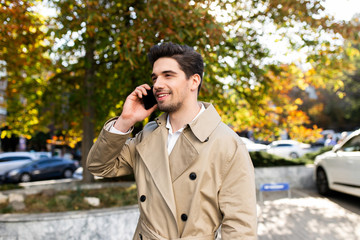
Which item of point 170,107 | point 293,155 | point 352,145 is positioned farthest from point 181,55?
point 293,155

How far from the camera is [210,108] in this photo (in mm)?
1979

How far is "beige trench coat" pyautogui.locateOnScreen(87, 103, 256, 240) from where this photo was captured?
1.69 meters

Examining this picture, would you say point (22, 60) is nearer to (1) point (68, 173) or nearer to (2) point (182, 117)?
(2) point (182, 117)

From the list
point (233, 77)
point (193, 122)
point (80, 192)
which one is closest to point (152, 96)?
point (193, 122)

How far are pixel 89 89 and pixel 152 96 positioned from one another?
20.3ft

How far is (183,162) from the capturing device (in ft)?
5.90

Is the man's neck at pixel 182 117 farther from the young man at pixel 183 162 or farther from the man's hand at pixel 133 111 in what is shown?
the man's hand at pixel 133 111

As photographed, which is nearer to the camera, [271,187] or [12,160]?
[271,187]

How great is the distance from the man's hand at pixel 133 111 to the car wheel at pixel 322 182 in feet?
24.4

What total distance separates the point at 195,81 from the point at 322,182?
7.54 m

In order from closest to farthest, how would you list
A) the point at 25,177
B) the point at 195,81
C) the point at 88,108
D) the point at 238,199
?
the point at 238,199 → the point at 195,81 → the point at 88,108 → the point at 25,177

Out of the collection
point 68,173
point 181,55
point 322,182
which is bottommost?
point 68,173

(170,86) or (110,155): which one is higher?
(170,86)

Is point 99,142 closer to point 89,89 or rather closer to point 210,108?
point 210,108
